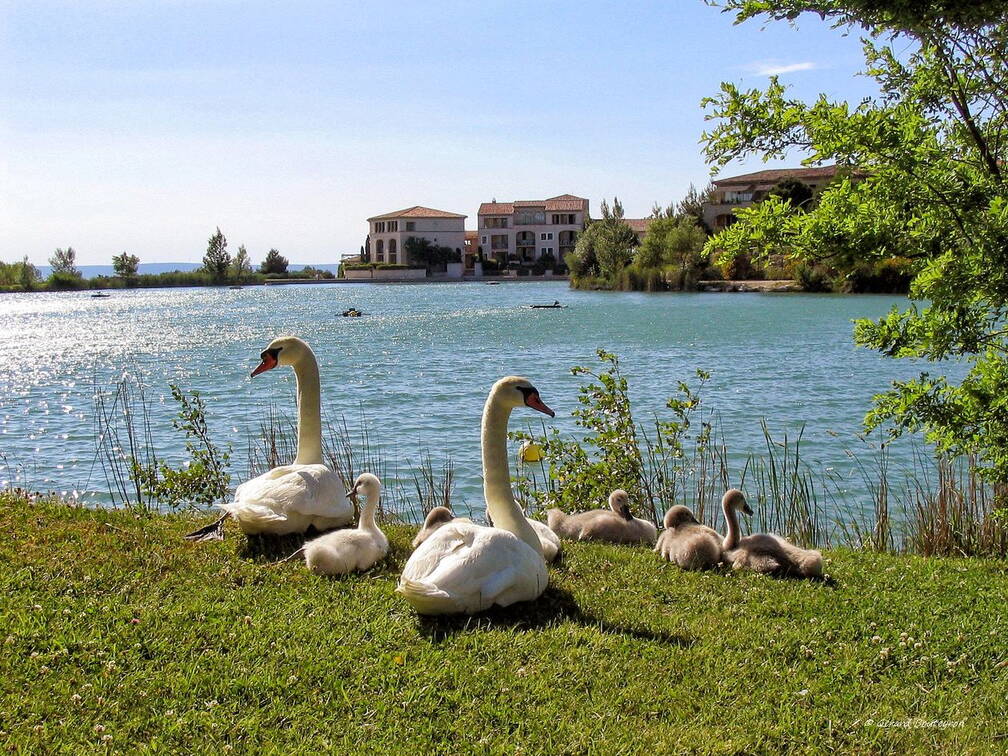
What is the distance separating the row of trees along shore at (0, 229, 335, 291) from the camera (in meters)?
123

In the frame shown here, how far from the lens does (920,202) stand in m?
5.93

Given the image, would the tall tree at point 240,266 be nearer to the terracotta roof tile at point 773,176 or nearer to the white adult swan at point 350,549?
the terracotta roof tile at point 773,176

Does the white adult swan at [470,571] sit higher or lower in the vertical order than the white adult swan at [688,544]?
higher

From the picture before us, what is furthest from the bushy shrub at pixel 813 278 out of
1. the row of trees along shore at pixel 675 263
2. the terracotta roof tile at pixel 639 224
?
the terracotta roof tile at pixel 639 224

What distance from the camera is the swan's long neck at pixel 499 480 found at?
6527 mm

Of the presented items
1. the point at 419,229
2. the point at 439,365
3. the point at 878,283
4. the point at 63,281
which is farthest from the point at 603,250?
the point at 63,281

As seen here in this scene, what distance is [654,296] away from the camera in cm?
7769

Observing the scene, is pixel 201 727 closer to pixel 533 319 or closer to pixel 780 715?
pixel 780 715

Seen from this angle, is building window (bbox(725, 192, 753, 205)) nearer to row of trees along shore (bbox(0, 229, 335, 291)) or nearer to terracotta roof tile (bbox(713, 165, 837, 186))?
terracotta roof tile (bbox(713, 165, 837, 186))

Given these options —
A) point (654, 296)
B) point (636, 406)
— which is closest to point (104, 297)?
point (654, 296)

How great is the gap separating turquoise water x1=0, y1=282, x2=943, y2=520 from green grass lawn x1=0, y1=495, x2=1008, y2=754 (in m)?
6.91

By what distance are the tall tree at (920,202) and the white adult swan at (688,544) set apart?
1555 millimetres

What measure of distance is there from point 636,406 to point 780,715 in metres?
17.4

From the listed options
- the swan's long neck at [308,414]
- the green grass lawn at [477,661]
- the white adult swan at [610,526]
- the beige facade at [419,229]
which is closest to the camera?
the green grass lawn at [477,661]
